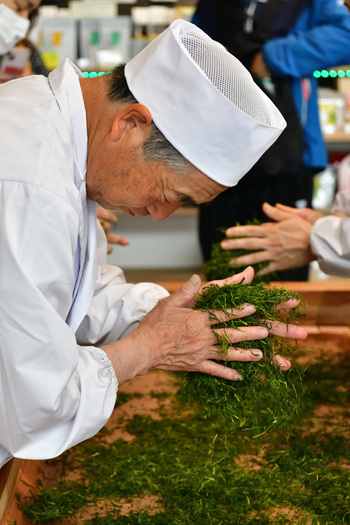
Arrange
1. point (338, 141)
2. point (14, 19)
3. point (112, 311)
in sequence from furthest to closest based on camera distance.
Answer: point (338, 141)
point (14, 19)
point (112, 311)

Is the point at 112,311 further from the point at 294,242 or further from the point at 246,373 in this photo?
the point at 294,242

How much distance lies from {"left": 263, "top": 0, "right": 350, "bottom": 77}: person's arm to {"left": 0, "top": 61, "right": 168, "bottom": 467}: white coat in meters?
1.85

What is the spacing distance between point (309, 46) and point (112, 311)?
189cm

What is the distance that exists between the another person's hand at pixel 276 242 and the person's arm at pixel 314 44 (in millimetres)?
1090

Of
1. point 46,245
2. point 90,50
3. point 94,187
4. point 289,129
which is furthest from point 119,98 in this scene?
point 90,50

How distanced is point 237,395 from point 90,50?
363 centimetres

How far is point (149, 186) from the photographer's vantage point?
4.69ft

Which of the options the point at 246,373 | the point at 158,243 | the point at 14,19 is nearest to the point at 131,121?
the point at 246,373

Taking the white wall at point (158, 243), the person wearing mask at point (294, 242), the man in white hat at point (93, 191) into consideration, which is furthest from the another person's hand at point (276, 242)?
the white wall at point (158, 243)

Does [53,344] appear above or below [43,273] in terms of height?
below

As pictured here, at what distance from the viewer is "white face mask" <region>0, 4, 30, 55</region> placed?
7.95ft

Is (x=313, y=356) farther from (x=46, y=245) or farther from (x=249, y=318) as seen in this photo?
(x=46, y=245)

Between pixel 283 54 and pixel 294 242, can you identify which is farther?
pixel 283 54

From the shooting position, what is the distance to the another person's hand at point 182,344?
148 centimetres
